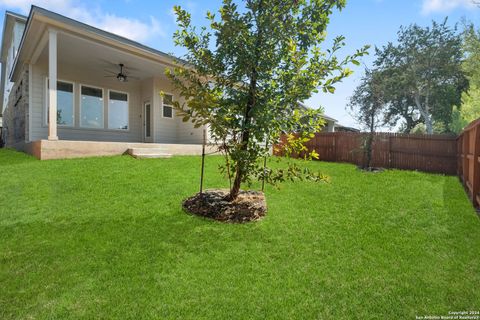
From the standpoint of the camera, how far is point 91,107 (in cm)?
1023

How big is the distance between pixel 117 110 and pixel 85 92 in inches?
53.5

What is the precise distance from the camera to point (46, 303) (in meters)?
1.99

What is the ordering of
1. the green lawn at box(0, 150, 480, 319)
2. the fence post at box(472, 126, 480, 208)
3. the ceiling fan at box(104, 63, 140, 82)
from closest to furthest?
the green lawn at box(0, 150, 480, 319)
the fence post at box(472, 126, 480, 208)
the ceiling fan at box(104, 63, 140, 82)

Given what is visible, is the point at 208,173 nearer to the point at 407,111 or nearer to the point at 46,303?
the point at 46,303

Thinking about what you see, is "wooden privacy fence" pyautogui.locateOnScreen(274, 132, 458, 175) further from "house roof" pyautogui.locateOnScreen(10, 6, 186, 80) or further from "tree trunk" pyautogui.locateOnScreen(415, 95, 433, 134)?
"tree trunk" pyautogui.locateOnScreen(415, 95, 433, 134)

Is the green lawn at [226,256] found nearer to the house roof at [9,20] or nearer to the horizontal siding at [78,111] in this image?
the horizontal siding at [78,111]

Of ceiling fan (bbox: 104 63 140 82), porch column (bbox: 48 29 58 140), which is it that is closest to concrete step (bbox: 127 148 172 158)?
porch column (bbox: 48 29 58 140)

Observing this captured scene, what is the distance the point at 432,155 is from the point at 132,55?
34.9ft

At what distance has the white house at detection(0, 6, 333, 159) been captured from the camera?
6910 millimetres

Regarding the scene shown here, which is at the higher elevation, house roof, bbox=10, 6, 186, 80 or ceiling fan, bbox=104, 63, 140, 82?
house roof, bbox=10, 6, 186, 80

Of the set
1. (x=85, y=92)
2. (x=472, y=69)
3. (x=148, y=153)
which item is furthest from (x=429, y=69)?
(x=85, y=92)

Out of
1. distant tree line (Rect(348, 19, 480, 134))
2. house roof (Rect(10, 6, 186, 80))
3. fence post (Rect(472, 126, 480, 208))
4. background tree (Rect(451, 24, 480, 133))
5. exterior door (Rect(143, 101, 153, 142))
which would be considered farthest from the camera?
distant tree line (Rect(348, 19, 480, 134))

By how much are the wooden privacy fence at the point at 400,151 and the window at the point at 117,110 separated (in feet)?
22.2

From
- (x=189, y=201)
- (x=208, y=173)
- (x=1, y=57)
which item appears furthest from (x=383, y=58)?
(x=1, y=57)
